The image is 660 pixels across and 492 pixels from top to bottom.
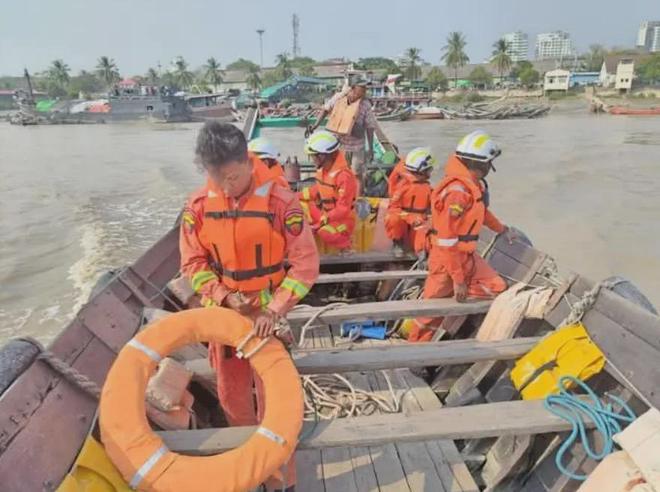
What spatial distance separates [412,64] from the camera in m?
89.1

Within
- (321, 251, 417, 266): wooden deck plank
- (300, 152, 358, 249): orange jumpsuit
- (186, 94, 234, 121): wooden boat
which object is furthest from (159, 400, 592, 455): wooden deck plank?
(186, 94, 234, 121): wooden boat

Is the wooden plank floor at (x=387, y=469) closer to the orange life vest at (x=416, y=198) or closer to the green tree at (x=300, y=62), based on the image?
the orange life vest at (x=416, y=198)

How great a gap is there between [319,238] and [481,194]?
221 centimetres

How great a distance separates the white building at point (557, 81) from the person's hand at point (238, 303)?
261 ft

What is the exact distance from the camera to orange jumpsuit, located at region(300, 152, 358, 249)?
507 cm

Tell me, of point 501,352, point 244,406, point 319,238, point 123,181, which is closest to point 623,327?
point 501,352

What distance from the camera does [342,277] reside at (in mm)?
4773

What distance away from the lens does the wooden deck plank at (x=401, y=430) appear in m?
2.21

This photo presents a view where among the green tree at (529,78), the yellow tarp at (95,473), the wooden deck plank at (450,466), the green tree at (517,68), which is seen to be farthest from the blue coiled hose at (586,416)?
the green tree at (517,68)

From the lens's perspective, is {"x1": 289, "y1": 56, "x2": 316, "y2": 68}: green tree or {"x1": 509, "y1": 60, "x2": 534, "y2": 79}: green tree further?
{"x1": 289, "y1": 56, "x2": 316, "y2": 68}: green tree

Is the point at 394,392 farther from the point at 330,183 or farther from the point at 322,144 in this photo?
the point at 322,144

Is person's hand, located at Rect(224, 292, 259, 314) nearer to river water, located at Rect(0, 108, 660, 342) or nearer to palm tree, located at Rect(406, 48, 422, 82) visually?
river water, located at Rect(0, 108, 660, 342)

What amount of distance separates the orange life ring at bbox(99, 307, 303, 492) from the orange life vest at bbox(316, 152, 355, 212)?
9.80 ft

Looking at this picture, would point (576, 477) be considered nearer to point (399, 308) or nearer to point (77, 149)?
point (399, 308)
